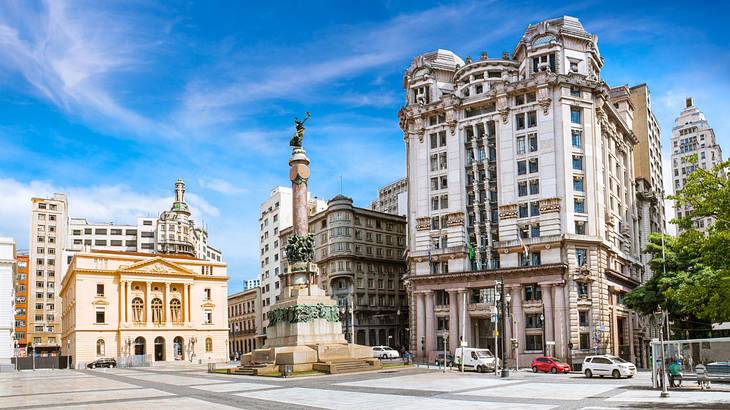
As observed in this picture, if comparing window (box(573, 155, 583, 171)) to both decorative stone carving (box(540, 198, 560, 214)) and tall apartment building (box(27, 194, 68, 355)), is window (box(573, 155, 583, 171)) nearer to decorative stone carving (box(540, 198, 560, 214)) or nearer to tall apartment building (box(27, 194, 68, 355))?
decorative stone carving (box(540, 198, 560, 214))

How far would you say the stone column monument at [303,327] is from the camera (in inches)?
1950

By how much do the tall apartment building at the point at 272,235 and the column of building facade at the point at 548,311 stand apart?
209 feet

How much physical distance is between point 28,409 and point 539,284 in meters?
55.9

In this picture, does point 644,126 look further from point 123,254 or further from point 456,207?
point 123,254

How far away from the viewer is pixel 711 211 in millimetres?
27594

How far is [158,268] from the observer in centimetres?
10400

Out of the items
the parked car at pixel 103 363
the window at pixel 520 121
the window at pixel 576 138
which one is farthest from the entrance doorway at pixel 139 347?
the window at pixel 576 138

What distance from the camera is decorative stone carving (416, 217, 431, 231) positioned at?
8531 cm

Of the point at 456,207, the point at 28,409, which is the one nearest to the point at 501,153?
the point at 456,207

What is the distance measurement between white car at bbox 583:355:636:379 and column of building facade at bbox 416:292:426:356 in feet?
116

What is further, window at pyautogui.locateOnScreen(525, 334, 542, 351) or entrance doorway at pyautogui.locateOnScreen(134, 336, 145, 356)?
entrance doorway at pyautogui.locateOnScreen(134, 336, 145, 356)

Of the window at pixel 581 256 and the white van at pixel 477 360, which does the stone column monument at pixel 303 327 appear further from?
the window at pixel 581 256

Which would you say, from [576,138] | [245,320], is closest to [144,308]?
[245,320]

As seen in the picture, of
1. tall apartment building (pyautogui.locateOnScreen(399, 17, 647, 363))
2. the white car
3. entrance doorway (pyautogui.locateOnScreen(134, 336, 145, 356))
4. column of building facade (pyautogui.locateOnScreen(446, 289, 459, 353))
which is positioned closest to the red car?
the white car
